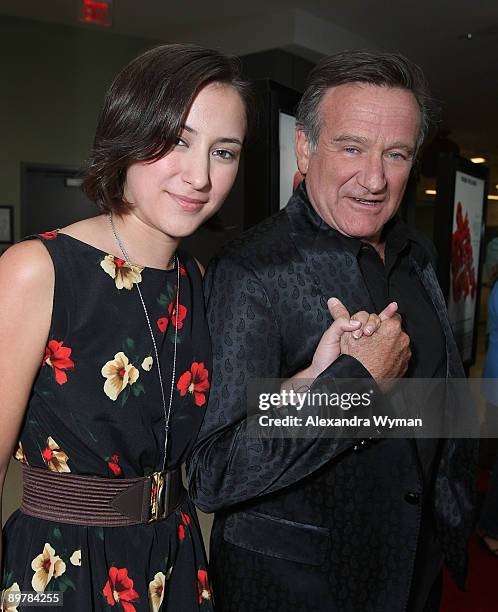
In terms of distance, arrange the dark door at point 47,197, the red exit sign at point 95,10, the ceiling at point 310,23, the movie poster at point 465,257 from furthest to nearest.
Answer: the dark door at point 47,197, the ceiling at point 310,23, the red exit sign at point 95,10, the movie poster at point 465,257

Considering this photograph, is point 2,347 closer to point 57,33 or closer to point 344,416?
point 344,416

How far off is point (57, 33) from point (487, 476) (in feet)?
16.7

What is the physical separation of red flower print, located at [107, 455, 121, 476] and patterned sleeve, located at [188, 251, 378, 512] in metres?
0.14

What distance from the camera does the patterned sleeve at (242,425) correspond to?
44.8 inches

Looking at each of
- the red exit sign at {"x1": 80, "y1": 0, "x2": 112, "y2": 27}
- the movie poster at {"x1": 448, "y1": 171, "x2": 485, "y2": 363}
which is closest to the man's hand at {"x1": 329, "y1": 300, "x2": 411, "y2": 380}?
the movie poster at {"x1": 448, "y1": 171, "x2": 485, "y2": 363}

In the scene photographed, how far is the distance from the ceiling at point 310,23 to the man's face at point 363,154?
4535 mm

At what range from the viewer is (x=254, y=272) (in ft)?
3.99

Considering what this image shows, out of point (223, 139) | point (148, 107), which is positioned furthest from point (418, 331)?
point (148, 107)

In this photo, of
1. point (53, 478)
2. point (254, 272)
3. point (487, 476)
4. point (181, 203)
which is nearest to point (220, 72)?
point (181, 203)

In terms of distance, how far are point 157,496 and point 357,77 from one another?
864mm

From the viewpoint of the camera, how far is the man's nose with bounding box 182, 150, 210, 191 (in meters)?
1.09

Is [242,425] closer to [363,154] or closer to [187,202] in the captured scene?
[187,202]

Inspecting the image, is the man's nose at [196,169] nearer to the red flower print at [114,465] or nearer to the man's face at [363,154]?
the man's face at [363,154]

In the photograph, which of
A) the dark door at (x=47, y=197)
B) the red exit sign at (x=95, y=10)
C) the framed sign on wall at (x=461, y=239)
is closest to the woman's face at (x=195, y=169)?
the framed sign on wall at (x=461, y=239)
